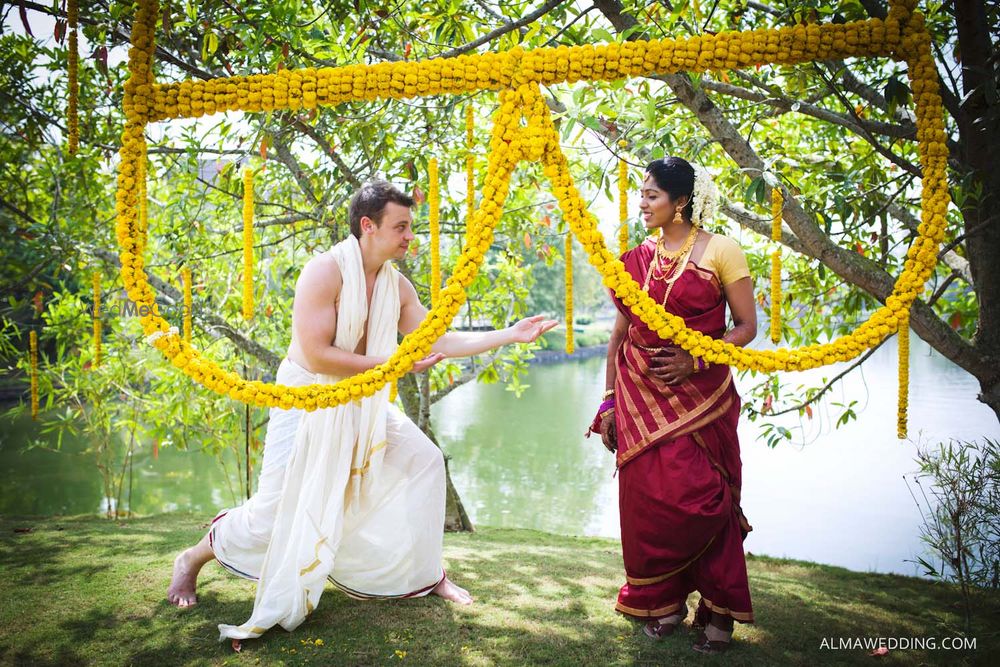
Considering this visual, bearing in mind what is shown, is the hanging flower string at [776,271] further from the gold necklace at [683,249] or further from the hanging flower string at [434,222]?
the hanging flower string at [434,222]

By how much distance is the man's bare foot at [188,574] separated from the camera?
10.3 ft

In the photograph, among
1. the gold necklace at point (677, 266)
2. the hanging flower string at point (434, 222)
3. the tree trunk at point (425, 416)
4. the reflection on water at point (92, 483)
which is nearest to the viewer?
the hanging flower string at point (434, 222)

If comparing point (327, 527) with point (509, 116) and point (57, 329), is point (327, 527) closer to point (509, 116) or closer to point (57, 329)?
point (509, 116)

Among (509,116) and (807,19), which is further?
(807,19)

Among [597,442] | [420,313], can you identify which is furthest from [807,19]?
[597,442]

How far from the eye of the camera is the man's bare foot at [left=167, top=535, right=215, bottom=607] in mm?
3143

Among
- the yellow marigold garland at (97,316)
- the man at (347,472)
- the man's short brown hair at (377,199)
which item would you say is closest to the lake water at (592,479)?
the yellow marigold garland at (97,316)

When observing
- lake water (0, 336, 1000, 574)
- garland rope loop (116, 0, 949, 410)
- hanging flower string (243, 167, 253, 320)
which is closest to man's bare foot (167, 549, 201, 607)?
garland rope loop (116, 0, 949, 410)

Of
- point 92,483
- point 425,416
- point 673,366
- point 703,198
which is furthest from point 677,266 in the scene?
point 92,483

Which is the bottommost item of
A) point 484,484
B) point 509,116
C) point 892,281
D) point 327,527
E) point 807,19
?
point 484,484

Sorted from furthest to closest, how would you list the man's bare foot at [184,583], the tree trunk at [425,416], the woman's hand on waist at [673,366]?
1. the tree trunk at [425,416]
2. the man's bare foot at [184,583]
3. the woman's hand on waist at [673,366]

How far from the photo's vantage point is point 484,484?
9.52 metres

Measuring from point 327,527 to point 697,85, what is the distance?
254 cm

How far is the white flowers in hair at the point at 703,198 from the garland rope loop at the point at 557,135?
0.46 meters
